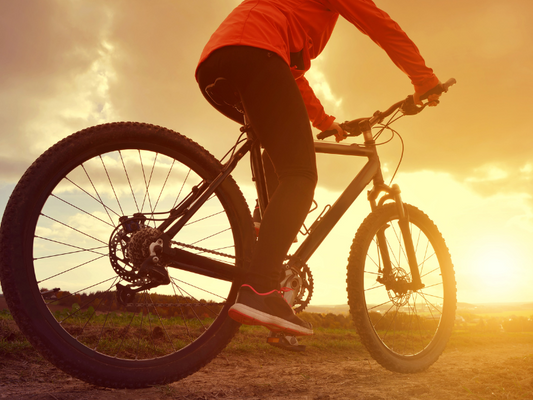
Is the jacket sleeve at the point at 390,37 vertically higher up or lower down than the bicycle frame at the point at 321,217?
higher up

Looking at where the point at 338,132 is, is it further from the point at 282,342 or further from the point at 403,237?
the point at 282,342

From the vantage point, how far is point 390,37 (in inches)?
88.8

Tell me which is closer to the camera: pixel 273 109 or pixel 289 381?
pixel 273 109

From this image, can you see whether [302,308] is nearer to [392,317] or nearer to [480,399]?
[392,317]

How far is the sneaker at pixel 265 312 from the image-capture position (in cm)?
168

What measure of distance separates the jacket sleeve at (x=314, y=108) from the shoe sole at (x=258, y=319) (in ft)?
5.47

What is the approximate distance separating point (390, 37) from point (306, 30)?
1.97 feet

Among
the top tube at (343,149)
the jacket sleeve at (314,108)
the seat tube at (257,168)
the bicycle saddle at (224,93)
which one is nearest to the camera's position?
the bicycle saddle at (224,93)

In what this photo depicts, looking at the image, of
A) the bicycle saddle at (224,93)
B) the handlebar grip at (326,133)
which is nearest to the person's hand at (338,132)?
the handlebar grip at (326,133)

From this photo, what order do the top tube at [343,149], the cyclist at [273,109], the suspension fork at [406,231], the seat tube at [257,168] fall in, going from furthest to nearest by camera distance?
the suspension fork at [406,231] → the top tube at [343,149] → the seat tube at [257,168] → the cyclist at [273,109]

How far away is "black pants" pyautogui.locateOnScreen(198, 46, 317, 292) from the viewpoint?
5.88 ft

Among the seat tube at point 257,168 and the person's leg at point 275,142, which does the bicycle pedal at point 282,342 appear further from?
the seat tube at point 257,168

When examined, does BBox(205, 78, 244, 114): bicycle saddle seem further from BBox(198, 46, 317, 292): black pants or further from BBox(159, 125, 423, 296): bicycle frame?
BBox(159, 125, 423, 296): bicycle frame

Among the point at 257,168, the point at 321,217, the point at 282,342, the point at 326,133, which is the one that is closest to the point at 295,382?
the point at 282,342
